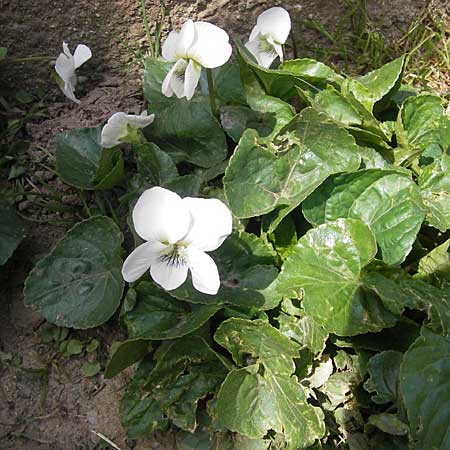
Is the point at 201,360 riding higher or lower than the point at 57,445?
higher

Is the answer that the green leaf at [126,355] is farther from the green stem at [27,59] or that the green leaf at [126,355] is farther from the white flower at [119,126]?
the green stem at [27,59]

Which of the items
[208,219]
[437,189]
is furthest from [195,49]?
[437,189]

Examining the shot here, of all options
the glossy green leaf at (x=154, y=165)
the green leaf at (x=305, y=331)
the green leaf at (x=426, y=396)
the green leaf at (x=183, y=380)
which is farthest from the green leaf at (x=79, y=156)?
the green leaf at (x=426, y=396)

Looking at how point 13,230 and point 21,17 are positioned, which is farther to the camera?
point 21,17

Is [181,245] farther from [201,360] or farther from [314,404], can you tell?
[314,404]

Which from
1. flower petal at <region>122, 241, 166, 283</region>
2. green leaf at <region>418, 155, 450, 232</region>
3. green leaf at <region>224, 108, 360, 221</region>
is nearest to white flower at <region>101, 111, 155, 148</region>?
green leaf at <region>224, 108, 360, 221</region>

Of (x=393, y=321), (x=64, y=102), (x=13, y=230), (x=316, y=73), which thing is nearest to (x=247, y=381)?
(x=393, y=321)

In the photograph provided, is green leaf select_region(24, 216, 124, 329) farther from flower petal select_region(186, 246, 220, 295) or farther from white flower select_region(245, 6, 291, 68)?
white flower select_region(245, 6, 291, 68)
